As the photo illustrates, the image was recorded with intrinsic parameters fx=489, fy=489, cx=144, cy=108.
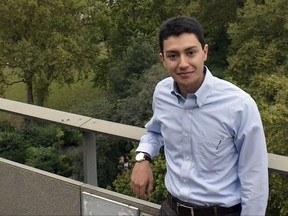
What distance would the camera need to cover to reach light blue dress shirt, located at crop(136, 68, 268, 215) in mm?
1997

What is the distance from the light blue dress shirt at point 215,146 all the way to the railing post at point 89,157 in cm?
79

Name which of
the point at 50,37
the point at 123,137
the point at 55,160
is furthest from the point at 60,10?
the point at 123,137

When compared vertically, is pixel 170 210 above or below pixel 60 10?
below

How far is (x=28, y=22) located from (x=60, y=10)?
1643mm

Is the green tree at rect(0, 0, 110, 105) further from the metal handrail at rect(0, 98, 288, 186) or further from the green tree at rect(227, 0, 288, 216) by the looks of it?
the metal handrail at rect(0, 98, 288, 186)

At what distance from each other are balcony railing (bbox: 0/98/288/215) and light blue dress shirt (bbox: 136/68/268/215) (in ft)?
1.61

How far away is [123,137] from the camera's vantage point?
274cm

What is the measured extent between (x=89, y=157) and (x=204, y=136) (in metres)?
1.13

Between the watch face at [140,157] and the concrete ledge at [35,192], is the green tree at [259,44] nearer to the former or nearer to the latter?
the concrete ledge at [35,192]

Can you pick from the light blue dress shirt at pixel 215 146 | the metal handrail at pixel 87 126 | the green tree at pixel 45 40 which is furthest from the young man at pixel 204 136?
the green tree at pixel 45 40

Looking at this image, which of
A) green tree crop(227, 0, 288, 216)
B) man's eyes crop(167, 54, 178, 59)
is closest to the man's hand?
man's eyes crop(167, 54, 178, 59)

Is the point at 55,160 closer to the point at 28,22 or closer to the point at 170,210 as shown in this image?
the point at 170,210

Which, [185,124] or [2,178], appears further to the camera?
[2,178]

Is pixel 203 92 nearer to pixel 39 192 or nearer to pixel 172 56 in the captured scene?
pixel 172 56
